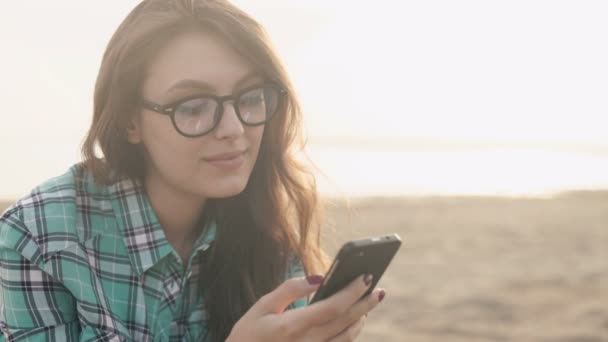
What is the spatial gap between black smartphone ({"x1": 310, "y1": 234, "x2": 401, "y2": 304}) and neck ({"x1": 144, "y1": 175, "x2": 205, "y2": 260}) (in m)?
0.73

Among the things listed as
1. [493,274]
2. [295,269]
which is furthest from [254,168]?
[493,274]

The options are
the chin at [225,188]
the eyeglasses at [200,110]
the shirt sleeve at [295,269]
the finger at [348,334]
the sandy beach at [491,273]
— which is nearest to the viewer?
the finger at [348,334]

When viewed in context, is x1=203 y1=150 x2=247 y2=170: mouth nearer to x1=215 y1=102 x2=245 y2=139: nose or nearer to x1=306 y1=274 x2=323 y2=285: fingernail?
x1=215 y1=102 x2=245 y2=139: nose

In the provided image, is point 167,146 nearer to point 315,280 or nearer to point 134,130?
point 134,130

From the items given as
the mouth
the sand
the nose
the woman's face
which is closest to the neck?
the woman's face

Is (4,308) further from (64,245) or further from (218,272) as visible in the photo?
(218,272)

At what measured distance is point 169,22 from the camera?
8.14 ft

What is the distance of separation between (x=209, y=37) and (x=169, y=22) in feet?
0.43

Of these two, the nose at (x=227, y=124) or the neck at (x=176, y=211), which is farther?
the neck at (x=176, y=211)

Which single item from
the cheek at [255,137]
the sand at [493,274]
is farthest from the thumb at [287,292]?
the sand at [493,274]

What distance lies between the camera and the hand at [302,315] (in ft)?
7.12

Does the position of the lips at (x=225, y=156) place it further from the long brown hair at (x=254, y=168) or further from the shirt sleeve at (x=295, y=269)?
the shirt sleeve at (x=295, y=269)

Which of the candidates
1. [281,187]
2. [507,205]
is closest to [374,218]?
[507,205]

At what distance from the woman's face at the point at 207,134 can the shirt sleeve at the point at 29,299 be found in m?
0.50
